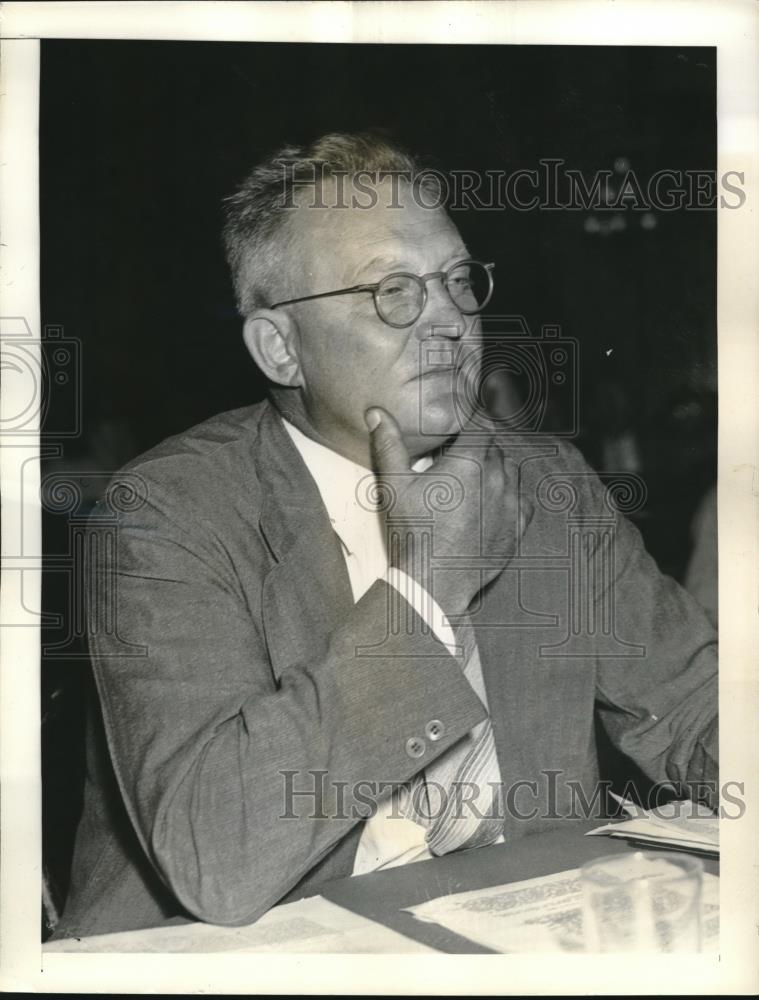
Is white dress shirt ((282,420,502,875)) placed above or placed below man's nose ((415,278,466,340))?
below

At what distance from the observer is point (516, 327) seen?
223cm

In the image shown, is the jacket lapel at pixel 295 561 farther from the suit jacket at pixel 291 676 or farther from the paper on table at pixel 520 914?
the paper on table at pixel 520 914

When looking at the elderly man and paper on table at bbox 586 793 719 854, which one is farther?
paper on table at bbox 586 793 719 854

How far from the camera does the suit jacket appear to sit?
6.92 feet

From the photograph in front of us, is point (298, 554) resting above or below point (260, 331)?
below

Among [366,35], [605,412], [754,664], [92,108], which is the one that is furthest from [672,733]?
[92,108]

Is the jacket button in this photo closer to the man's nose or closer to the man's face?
the man's face

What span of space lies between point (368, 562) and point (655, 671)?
63 cm

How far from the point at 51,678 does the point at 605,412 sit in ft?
3.98

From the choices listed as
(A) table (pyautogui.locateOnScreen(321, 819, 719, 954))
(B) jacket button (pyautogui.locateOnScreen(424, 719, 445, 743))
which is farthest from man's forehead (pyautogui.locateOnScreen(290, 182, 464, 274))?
(A) table (pyautogui.locateOnScreen(321, 819, 719, 954))

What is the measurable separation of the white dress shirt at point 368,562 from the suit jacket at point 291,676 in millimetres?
22

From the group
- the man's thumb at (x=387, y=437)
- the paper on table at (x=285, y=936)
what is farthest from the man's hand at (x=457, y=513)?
the paper on table at (x=285, y=936)

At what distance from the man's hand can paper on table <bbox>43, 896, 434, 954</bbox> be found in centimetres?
63

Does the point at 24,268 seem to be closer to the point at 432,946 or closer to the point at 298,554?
the point at 298,554
